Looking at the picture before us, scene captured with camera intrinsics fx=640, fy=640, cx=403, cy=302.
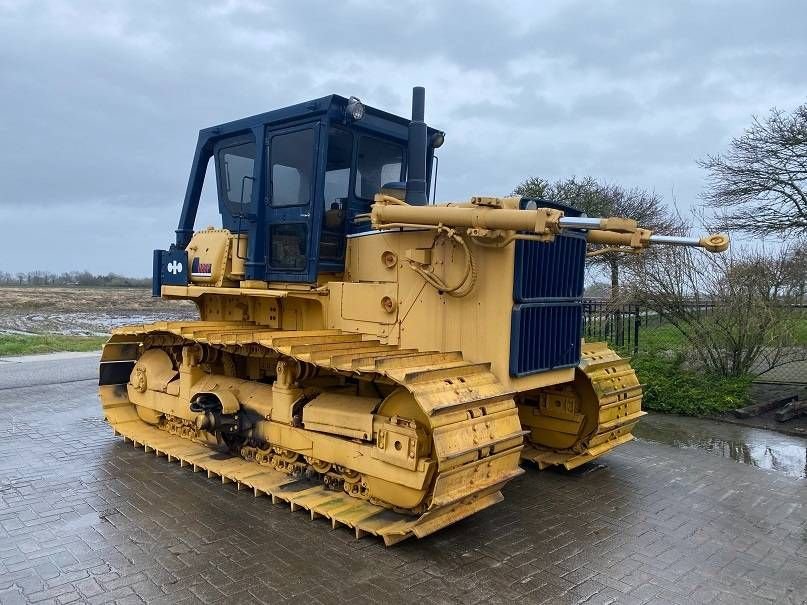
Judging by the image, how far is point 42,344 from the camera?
53.3 ft

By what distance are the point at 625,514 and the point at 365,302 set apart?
2.97m

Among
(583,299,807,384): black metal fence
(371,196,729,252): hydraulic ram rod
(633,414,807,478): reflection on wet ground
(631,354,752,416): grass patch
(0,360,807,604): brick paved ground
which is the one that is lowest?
(0,360,807,604): brick paved ground

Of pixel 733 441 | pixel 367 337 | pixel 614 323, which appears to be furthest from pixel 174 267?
pixel 614 323

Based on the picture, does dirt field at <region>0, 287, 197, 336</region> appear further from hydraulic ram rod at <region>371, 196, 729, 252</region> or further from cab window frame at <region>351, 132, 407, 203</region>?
hydraulic ram rod at <region>371, 196, 729, 252</region>

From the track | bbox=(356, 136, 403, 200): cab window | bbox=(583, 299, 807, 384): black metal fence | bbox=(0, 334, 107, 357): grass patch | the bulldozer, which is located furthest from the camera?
bbox=(0, 334, 107, 357): grass patch

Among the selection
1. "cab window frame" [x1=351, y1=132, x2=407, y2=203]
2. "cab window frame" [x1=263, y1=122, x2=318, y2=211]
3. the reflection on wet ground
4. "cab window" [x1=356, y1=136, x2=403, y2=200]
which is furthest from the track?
the reflection on wet ground

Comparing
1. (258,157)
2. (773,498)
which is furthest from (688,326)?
(258,157)

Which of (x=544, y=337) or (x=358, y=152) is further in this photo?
(x=358, y=152)

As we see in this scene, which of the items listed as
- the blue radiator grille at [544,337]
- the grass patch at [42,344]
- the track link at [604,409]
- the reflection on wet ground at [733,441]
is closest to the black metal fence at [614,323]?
the reflection on wet ground at [733,441]

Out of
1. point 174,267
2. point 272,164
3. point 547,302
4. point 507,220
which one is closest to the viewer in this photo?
point 507,220

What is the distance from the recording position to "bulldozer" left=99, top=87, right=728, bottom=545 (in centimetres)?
476

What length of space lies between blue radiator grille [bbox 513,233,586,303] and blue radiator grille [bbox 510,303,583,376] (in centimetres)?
11

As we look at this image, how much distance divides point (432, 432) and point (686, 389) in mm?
7185

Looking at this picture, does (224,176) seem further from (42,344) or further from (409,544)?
(42,344)
